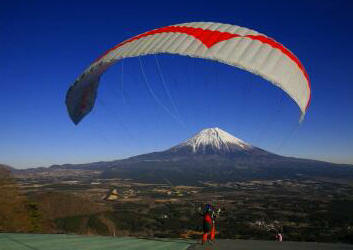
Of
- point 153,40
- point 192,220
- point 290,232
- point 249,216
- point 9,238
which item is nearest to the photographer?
point 9,238

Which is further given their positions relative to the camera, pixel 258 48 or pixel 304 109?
pixel 258 48

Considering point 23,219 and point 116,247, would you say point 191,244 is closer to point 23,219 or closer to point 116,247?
point 116,247

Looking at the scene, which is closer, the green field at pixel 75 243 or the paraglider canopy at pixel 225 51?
the green field at pixel 75 243

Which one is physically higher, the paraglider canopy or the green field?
the paraglider canopy

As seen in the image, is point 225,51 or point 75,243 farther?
point 75,243

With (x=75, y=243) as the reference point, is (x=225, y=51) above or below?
above

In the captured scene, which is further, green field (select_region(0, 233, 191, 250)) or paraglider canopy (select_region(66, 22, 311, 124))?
paraglider canopy (select_region(66, 22, 311, 124))

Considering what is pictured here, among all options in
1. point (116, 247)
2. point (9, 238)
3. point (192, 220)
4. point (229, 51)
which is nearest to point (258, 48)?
point (229, 51)

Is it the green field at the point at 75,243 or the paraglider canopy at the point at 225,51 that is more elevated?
the paraglider canopy at the point at 225,51
